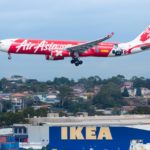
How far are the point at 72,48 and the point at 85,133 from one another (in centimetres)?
2073

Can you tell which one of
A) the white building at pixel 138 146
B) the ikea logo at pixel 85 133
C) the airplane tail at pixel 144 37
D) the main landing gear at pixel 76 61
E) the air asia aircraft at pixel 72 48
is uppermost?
the airplane tail at pixel 144 37

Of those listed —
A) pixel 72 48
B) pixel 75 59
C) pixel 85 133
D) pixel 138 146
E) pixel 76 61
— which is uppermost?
pixel 72 48

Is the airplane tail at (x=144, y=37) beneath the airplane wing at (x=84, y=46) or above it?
above

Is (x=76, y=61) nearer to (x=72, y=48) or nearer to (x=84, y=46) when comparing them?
(x=72, y=48)

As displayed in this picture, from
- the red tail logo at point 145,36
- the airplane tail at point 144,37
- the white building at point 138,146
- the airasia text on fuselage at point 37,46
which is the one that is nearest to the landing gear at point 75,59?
the airasia text on fuselage at point 37,46

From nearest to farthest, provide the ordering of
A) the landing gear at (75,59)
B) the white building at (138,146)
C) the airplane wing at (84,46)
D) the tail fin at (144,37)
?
the white building at (138,146), the landing gear at (75,59), the airplane wing at (84,46), the tail fin at (144,37)

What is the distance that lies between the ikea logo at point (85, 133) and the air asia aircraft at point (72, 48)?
16.3m

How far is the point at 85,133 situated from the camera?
9694 centimetres

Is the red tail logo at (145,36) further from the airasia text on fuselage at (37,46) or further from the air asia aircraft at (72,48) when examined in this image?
the airasia text on fuselage at (37,46)

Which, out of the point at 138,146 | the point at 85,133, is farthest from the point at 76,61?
the point at 138,146

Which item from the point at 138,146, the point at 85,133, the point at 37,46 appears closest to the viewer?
the point at 138,146

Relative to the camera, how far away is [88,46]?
118000 mm

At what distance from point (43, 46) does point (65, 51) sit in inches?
84.5

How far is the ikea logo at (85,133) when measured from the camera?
3807 inches
